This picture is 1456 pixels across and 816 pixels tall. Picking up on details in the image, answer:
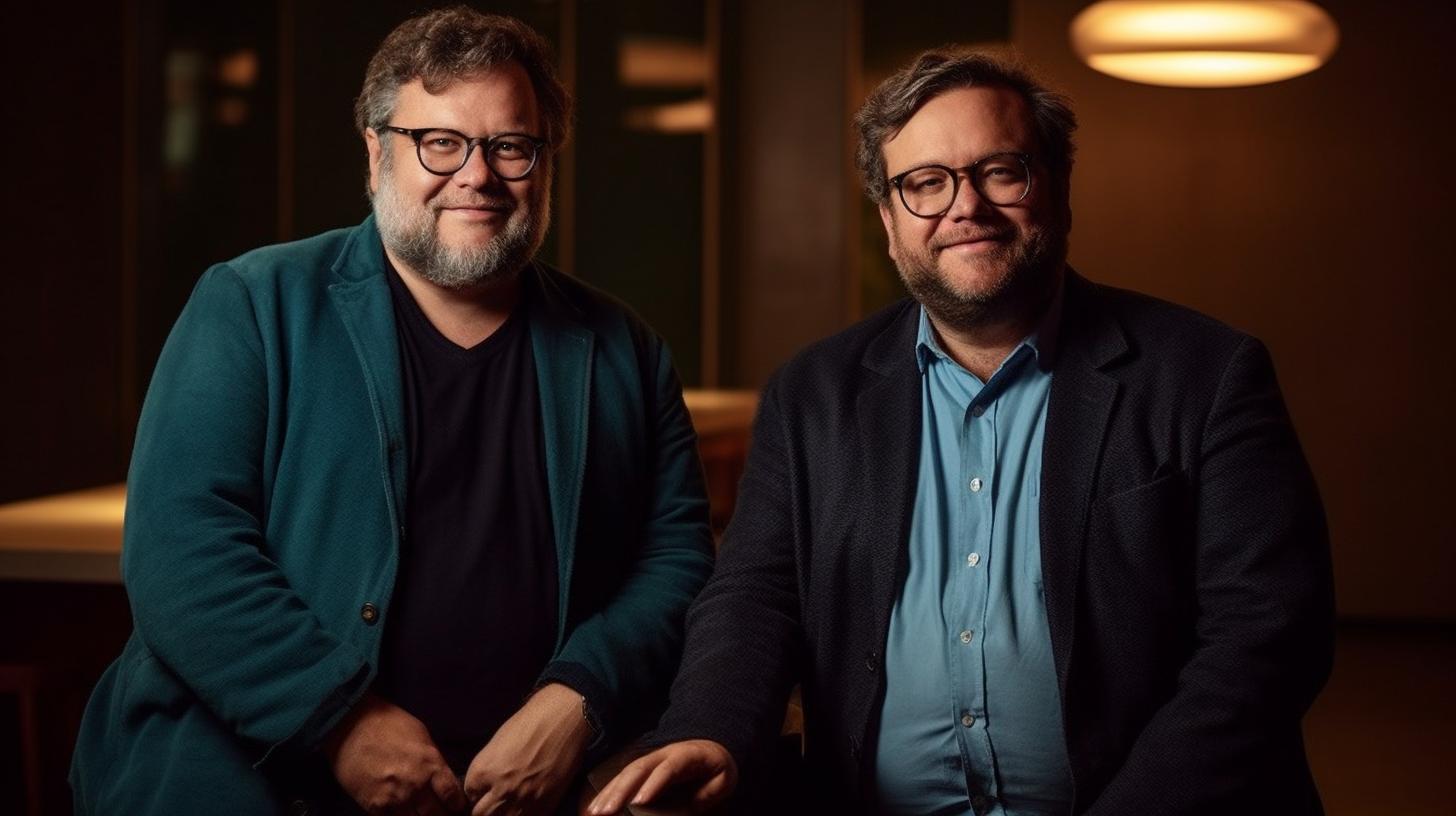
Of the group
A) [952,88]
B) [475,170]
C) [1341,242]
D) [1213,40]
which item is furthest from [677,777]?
[1341,242]

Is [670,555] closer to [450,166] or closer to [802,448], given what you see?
[802,448]

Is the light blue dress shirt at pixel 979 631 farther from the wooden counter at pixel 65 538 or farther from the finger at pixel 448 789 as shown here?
the wooden counter at pixel 65 538

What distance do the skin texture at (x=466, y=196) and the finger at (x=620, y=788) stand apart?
69 cm

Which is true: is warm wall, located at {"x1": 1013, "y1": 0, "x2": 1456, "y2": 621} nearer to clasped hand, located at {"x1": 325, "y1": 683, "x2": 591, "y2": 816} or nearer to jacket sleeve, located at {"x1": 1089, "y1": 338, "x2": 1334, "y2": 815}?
jacket sleeve, located at {"x1": 1089, "y1": 338, "x2": 1334, "y2": 815}

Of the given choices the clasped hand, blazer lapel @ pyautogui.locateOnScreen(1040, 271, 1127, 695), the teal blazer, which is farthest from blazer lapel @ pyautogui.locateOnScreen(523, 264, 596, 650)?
blazer lapel @ pyautogui.locateOnScreen(1040, 271, 1127, 695)

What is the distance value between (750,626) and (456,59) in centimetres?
83

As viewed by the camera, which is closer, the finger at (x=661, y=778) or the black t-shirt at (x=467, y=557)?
the finger at (x=661, y=778)

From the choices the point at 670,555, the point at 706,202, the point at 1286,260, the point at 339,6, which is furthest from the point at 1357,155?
the point at 670,555

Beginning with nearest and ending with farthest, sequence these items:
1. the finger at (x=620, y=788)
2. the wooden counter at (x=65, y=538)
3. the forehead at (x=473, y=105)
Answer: the finger at (x=620, y=788) < the forehead at (x=473, y=105) < the wooden counter at (x=65, y=538)

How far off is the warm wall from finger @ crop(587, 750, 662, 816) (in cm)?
496

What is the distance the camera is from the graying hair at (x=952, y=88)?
6.20ft

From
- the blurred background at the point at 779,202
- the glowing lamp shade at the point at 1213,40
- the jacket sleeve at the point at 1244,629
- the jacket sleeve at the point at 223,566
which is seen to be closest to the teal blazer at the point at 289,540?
→ the jacket sleeve at the point at 223,566

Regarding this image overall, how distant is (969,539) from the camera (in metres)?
1.83

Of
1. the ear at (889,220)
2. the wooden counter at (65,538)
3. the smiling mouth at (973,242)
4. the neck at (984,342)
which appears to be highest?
the ear at (889,220)
